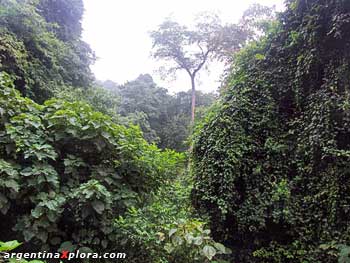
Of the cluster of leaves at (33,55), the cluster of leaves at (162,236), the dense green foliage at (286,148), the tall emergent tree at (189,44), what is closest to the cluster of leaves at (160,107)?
the tall emergent tree at (189,44)

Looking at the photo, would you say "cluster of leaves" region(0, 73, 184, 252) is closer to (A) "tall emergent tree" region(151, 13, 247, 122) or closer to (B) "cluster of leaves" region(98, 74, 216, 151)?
(B) "cluster of leaves" region(98, 74, 216, 151)

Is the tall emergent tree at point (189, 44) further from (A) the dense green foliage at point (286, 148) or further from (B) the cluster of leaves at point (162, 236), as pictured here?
(B) the cluster of leaves at point (162, 236)

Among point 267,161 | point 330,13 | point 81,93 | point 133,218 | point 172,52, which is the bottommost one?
point 133,218

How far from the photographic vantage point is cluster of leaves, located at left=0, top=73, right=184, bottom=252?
8.35 ft

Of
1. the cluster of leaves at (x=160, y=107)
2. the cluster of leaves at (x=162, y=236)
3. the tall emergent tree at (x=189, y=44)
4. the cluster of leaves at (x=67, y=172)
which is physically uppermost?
the tall emergent tree at (x=189, y=44)

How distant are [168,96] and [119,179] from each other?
40.5ft

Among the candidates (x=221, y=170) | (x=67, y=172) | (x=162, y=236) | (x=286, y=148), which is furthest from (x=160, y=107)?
(x=162, y=236)

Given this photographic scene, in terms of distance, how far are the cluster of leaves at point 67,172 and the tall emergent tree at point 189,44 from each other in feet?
35.5

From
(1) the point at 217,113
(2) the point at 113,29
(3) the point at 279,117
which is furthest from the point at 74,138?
(2) the point at 113,29

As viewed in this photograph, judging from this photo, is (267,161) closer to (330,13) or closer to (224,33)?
(330,13)

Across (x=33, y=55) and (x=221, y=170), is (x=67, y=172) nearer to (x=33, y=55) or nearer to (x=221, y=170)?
(x=221, y=170)

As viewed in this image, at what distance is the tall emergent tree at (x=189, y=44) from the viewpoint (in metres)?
14.2

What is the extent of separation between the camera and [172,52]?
1496cm

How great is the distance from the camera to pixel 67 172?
2.78 metres
